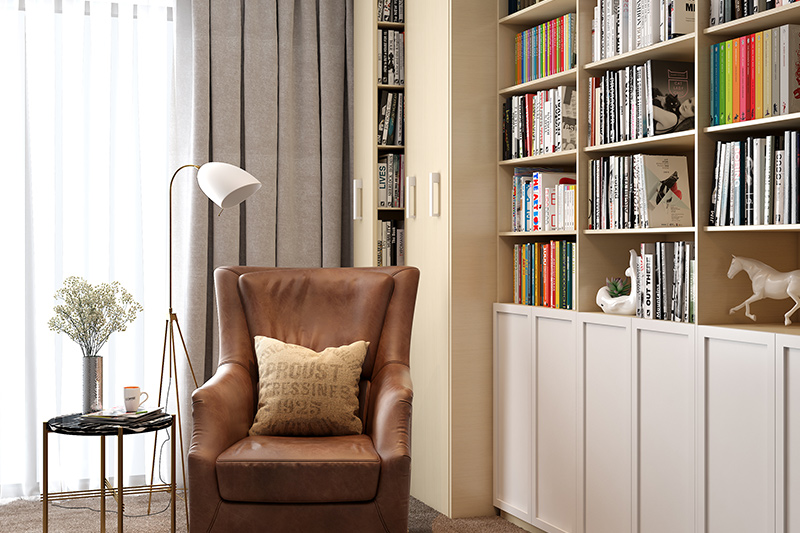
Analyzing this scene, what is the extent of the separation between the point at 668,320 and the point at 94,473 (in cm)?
267

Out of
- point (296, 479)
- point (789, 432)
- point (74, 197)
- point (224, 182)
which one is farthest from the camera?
point (74, 197)

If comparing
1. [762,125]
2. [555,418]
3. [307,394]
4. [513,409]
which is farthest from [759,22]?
[307,394]

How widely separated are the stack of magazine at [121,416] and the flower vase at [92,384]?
0.07 metres

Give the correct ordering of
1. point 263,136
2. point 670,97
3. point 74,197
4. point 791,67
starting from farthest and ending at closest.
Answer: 1. point 263,136
2. point 74,197
3. point 670,97
4. point 791,67

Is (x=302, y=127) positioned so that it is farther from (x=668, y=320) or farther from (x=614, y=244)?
(x=668, y=320)

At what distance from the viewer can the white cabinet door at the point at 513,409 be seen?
3.11m

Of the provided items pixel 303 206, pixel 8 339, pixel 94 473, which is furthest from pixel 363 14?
pixel 94 473

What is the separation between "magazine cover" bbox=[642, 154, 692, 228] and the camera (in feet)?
8.45

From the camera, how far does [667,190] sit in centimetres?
261

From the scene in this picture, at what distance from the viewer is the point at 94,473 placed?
365 centimetres

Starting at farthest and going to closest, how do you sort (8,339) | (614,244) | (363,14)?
(363,14) → (8,339) → (614,244)

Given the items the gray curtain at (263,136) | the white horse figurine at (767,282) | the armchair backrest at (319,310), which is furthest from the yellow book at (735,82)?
the gray curtain at (263,136)

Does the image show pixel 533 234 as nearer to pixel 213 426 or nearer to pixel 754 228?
pixel 754 228

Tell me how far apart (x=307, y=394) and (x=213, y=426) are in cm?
35
